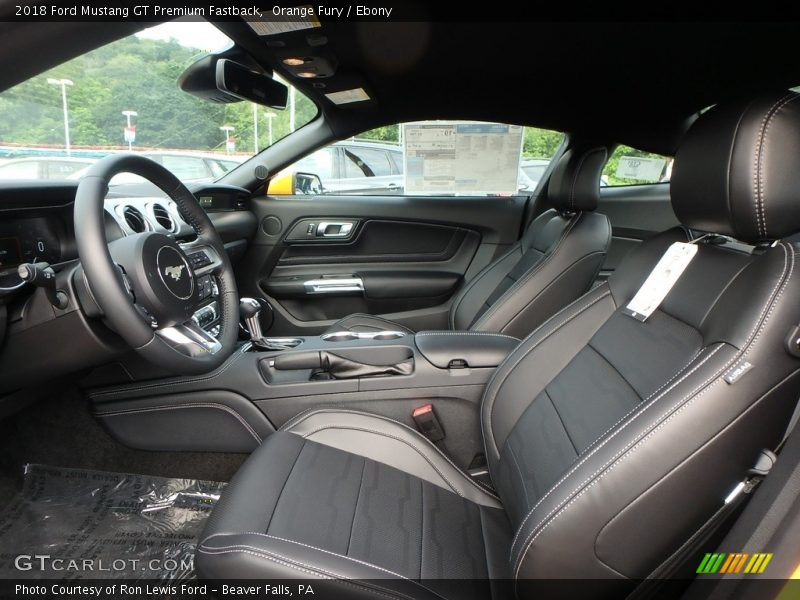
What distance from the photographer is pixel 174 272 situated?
1210 mm

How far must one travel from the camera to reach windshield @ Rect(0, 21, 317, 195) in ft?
3.99

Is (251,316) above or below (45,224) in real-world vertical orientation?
below

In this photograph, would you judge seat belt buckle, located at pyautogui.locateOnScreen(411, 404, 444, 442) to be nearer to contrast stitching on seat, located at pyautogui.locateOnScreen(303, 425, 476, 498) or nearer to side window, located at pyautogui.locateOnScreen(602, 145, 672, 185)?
contrast stitching on seat, located at pyautogui.locateOnScreen(303, 425, 476, 498)

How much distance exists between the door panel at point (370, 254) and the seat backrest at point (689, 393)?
1.69 metres

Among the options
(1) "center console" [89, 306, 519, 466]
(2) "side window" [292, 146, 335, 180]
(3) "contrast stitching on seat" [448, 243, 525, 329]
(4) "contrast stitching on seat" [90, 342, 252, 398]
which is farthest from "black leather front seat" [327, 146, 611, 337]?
(2) "side window" [292, 146, 335, 180]

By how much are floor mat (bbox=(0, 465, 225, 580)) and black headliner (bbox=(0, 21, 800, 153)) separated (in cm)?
153

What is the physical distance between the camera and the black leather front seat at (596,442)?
763 mm

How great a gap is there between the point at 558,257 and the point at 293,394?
3.42 feet

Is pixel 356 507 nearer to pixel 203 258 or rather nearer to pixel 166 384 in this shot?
pixel 166 384

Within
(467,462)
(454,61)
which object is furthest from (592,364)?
(454,61)

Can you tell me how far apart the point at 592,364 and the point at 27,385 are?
126cm

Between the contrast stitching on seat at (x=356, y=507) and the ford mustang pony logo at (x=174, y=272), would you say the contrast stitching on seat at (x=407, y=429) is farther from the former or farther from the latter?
the ford mustang pony logo at (x=174, y=272)

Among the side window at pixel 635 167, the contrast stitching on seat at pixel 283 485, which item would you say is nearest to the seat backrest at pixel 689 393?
the contrast stitching on seat at pixel 283 485

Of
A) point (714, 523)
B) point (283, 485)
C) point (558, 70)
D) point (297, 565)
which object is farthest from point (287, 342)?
point (558, 70)
